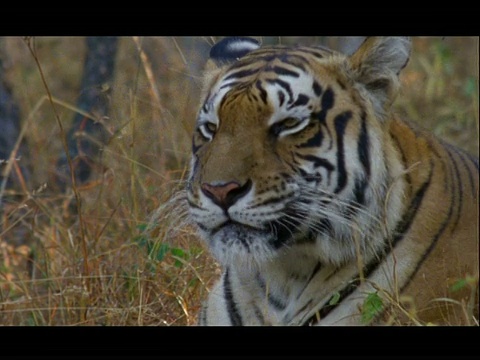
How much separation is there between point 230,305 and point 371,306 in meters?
0.61

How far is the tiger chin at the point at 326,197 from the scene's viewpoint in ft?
11.1

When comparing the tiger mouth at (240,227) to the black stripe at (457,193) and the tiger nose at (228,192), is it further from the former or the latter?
the black stripe at (457,193)

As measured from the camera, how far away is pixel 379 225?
11.6 ft

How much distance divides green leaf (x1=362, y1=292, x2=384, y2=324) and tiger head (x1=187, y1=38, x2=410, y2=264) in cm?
20

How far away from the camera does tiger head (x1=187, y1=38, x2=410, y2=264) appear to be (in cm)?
335

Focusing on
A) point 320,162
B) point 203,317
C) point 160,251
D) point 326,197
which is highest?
point 320,162

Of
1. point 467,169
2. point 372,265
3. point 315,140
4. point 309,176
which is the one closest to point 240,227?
point 309,176

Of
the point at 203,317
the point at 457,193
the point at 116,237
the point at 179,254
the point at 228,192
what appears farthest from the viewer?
the point at 116,237

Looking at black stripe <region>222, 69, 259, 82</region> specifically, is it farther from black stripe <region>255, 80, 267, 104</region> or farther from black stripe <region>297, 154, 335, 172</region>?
black stripe <region>297, 154, 335, 172</region>

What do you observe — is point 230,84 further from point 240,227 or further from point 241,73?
point 240,227

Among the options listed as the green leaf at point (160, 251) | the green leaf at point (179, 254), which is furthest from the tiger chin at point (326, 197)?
the green leaf at point (179, 254)

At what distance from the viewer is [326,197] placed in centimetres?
345

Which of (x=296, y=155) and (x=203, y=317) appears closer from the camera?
(x=296, y=155)
